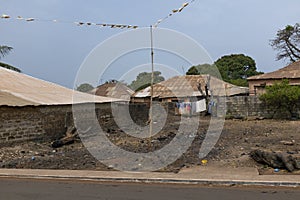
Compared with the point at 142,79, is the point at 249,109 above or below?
below

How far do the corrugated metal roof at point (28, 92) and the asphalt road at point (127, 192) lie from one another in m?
6.68

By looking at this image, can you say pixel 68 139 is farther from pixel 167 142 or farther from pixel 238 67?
pixel 238 67

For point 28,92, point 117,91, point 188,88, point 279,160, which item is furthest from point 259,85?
point 279,160

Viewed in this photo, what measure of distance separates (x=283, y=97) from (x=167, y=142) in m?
11.3

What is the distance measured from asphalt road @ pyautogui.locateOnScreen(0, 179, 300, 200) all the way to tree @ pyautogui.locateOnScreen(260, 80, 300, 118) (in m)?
16.3

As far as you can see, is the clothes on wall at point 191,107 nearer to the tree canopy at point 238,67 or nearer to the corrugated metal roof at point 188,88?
the corrugated metal roof at point 188,88

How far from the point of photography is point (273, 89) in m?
23.1

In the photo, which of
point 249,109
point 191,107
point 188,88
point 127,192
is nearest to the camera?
point 127,192

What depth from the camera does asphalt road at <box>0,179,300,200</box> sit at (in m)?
6.43

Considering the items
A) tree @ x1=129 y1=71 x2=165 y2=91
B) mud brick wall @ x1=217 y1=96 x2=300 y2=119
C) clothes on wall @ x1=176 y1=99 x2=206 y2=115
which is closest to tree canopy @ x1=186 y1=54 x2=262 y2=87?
Answer: tree @ x1=129 y1=71 x2=165 y2=91

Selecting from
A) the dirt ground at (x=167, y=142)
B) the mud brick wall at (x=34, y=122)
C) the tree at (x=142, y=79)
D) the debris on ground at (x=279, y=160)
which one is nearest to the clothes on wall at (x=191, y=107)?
the tree at (x=142, y=79)

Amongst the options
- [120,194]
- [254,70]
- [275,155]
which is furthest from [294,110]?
[254,70]

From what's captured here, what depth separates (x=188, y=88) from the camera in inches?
1361

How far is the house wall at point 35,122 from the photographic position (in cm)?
1327
